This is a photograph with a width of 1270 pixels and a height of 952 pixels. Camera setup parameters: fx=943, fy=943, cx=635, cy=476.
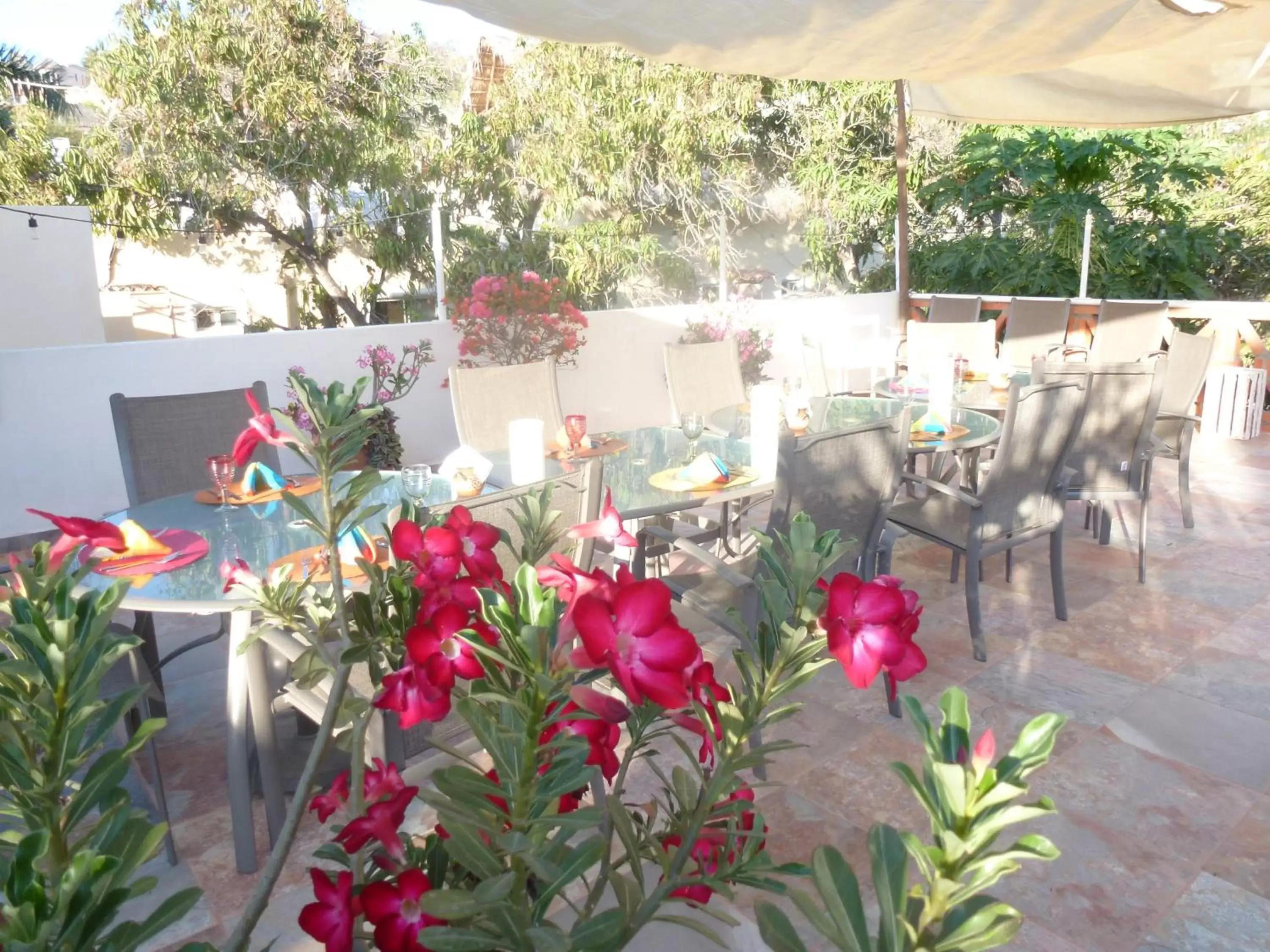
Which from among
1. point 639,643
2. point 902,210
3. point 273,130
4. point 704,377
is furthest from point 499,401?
point 273,130

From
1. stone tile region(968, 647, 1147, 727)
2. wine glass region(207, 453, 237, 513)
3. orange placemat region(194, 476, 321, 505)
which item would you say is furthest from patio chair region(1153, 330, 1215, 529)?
wine glass region(207, 453, 237, 513)

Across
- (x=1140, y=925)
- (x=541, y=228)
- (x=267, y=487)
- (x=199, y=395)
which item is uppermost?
(x=541, y=228)

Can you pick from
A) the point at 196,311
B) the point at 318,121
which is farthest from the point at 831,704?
the point at 196,311

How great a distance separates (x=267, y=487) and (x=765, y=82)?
346 inches

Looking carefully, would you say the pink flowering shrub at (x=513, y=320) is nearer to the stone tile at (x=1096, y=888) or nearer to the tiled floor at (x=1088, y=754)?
the tiled floor at (x=1088, y=754)

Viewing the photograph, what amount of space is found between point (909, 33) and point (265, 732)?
244 centimetres

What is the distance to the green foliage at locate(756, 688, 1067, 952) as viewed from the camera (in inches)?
16.1

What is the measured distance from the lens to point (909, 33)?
2.62 m

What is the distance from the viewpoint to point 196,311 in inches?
476

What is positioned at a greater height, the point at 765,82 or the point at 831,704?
the point at 765,82

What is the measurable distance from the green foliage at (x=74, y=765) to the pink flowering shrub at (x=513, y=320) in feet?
17.1

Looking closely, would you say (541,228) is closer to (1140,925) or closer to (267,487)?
(267,487)

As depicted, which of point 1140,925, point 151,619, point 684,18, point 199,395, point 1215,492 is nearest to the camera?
point 1140,925

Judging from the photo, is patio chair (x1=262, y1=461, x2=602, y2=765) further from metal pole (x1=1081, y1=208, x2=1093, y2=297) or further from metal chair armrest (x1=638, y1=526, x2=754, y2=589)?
metal pole (x1=1081, y1=208, x2=1093, y2=297)
